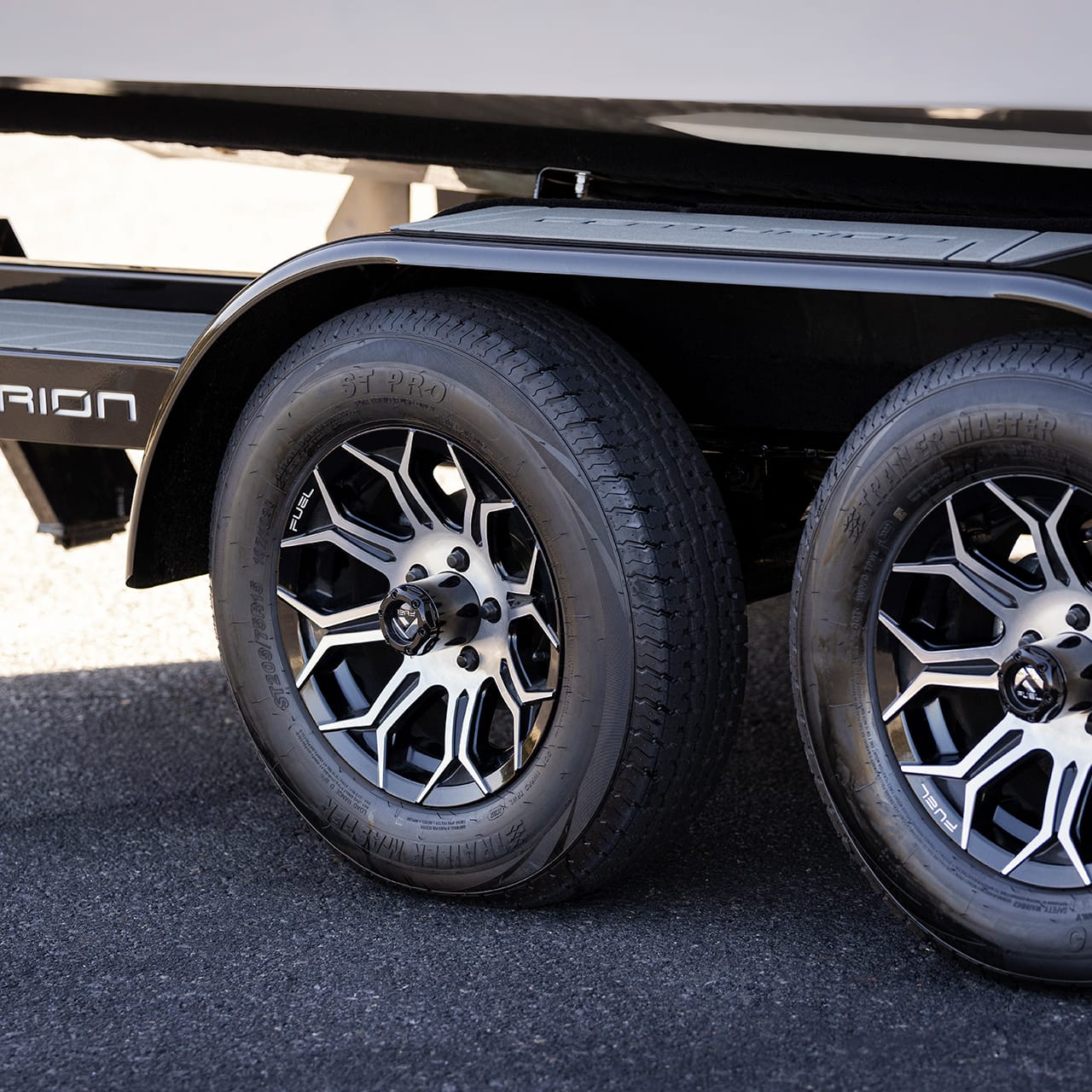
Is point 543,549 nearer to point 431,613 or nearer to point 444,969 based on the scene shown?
point 431,613

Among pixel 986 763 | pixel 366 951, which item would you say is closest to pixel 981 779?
pixel 986 763

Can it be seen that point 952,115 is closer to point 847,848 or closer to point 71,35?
point 847,848

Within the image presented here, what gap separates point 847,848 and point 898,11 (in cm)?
136

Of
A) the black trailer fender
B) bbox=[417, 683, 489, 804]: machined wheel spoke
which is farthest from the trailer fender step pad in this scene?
bbox=[417, 683, 489, 804]: machined wheel spoke

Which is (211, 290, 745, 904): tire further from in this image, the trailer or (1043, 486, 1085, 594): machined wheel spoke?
(1043, 486, 1085, 594): machined wheel spoke

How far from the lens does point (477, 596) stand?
8.85 ft

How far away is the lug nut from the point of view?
7.53 feet

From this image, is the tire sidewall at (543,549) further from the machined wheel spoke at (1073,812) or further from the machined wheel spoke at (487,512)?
the machined wheel spoke at (1073,812)

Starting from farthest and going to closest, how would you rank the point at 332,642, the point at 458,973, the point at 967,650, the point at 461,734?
1. the point at 332,642
2. the point at 461,734
3. the point at 458,973
4. the point at 967,650

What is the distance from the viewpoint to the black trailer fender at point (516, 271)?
7.43 feet

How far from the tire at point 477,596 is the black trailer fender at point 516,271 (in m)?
0.12

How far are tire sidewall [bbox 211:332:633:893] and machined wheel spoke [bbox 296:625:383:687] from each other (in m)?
0.05

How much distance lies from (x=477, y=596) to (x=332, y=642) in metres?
0.32

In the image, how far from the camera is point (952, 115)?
2.50 meters
